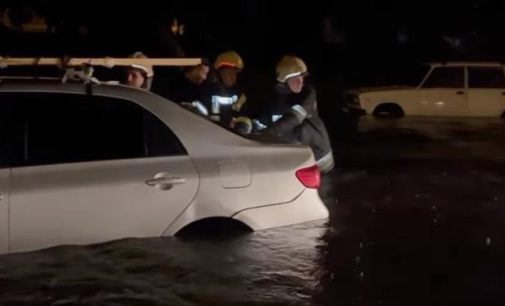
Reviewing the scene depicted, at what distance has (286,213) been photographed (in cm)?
709

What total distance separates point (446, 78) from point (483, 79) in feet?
2.57

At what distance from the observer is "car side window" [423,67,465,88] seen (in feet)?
68.5

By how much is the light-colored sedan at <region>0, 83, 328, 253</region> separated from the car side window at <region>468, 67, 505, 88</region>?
14.7 m

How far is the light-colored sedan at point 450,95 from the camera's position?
20891 millimetres

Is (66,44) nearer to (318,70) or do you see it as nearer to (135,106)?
(318,70)

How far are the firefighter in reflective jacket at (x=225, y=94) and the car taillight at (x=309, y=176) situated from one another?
2.48 m

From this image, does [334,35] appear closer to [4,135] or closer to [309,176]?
[309,176]

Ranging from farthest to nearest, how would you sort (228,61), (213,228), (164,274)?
(228,61) → (164,274) → (213,228)

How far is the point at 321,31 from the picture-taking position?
3838 cm

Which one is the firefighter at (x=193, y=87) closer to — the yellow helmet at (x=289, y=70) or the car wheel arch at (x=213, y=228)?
the yellow helmet at (x=289, y=70)

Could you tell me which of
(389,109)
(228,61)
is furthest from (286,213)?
(389,109)

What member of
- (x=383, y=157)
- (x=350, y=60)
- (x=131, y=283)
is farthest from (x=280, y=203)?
(x=350, y=60)

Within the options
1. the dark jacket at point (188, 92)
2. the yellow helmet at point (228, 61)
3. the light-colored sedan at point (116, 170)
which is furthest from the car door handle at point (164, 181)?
the yellow helmet at point (228, 61)

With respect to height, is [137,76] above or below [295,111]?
above
